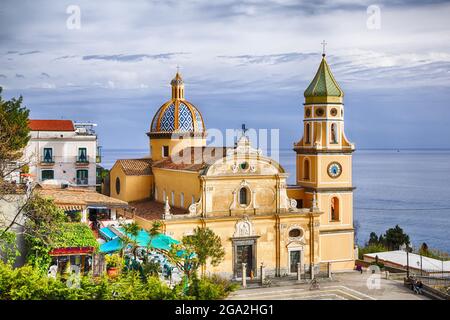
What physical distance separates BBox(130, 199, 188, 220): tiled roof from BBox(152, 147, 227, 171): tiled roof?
1928 millimetres

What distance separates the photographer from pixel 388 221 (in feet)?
237

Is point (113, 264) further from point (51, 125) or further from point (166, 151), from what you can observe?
point (51, 125)

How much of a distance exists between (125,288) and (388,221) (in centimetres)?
6289

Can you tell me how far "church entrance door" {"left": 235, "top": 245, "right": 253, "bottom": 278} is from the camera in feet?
90.5

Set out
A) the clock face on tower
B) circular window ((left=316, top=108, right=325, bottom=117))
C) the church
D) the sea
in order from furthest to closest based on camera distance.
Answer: the sea, circular window ((left=316, top=108, right=325, bottom=117)), the clock face on tower, the church

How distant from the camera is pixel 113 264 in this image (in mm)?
17656

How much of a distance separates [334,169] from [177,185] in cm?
784

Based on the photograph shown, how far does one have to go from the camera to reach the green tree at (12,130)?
65.7 ft

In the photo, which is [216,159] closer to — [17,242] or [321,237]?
[321,237]

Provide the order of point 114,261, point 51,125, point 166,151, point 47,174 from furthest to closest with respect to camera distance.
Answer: point 51,125
point 166,151
point 47,174
point 114,261

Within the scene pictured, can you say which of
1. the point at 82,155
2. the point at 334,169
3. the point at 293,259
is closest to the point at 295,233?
the point at 293,259

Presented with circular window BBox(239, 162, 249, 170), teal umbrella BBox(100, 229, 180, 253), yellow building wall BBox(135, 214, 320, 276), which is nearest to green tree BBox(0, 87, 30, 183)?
teal umbrella BBox(100, 229, 180, 253)

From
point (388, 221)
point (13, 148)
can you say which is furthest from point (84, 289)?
point (388, 221)

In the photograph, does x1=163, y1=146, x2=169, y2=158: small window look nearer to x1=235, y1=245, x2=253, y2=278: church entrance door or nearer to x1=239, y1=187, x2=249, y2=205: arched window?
x1=239, y1=187, x2=249, y2=205: arched window
